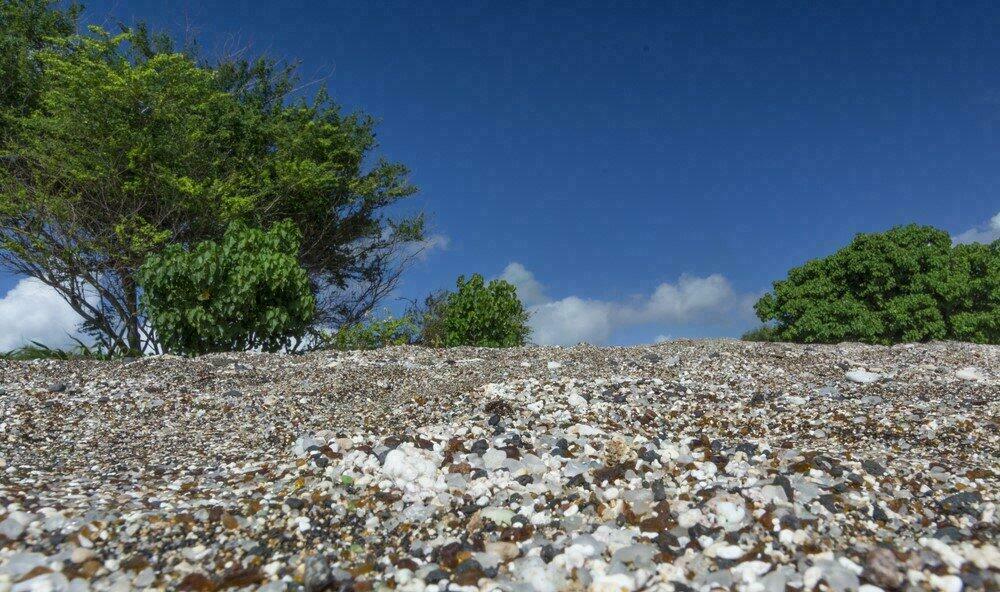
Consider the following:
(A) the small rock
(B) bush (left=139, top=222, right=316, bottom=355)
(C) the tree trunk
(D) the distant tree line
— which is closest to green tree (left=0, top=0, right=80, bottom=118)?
(D) the distant tree line

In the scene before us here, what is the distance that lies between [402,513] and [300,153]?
15.0 meters

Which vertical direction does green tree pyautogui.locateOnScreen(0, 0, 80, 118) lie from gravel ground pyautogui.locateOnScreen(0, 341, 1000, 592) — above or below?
above

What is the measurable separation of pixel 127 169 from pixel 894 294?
16.3 meters

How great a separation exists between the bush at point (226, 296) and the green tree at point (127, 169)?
2.66 meters

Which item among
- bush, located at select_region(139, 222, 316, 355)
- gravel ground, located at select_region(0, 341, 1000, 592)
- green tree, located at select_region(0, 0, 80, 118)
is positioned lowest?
gravel ground, located at select_region(0, 341, 1000, 592)

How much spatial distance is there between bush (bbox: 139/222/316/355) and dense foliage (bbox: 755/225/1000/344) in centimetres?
964

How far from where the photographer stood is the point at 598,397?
566cm

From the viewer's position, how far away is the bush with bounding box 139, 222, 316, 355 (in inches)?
400

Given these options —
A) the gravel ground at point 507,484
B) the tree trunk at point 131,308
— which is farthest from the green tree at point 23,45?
the gravel ground at point 507,484

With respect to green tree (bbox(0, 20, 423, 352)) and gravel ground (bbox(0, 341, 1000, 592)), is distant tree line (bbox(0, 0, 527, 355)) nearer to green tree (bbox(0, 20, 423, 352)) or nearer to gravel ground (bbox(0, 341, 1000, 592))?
green tree (bbox(0, 20, 423, 352))

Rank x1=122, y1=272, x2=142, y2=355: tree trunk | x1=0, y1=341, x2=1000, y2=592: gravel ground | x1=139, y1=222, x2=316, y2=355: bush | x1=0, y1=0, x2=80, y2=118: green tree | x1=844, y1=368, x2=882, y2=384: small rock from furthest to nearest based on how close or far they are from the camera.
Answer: x1=0, y1=0, x2=80, y2=118: green tree, x1=122, y1=272, x2=142, y2=355: tree trunk, x1=139, y1=222, x2=316, y2=355: bush, x1=844, y1=368, x2=882, y2=384: small rock, x1=0, y1=341, x2=1000, y2=592: gravel ground

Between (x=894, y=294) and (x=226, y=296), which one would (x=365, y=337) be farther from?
(x=894, y=294)

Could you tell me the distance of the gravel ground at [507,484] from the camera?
2.83 m

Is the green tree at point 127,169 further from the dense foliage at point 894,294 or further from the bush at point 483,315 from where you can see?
the dense foliage at point 894,294
